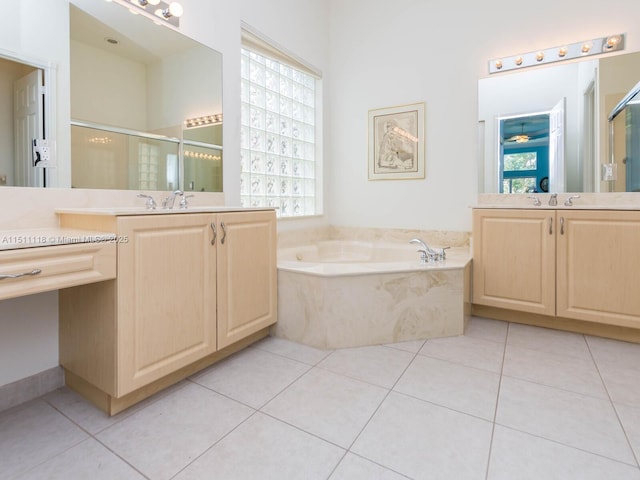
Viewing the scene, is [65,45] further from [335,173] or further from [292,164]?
[335,173]

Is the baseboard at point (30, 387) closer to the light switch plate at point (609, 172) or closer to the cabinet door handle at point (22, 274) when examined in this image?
the cabinet door handle at point (22, 274)

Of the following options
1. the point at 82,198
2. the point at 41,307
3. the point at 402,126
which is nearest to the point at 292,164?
the point at 402,126

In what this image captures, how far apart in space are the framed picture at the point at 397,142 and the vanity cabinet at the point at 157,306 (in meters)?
1.78

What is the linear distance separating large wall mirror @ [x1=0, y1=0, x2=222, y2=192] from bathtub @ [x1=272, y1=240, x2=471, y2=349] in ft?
3.02

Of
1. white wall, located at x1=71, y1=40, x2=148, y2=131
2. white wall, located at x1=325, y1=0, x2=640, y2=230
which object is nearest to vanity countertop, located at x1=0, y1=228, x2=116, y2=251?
white wall, located at x1=71, y1=40, x2=148, y2=131

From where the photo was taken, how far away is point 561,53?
8.14 ft

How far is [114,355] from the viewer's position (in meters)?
1.29

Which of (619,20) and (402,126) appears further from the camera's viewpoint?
(402,126)

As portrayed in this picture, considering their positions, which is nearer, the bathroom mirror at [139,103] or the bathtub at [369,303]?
the bathroom mirror at [139,103]

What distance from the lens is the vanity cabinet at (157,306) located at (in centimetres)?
131

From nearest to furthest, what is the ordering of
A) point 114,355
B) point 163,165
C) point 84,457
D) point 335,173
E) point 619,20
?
1. point 84,457
2. point 114,355
3. point 163,165
4. point 619,20
5. point 335,173

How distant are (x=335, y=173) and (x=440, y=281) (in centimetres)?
178

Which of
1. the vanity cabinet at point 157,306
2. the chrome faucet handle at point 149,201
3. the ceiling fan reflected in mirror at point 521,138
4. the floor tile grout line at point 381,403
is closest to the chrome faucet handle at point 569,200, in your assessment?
the ceiling fan reflected in mirror at point 521,138

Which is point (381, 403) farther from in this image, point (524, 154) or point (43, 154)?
point (524, 154)
